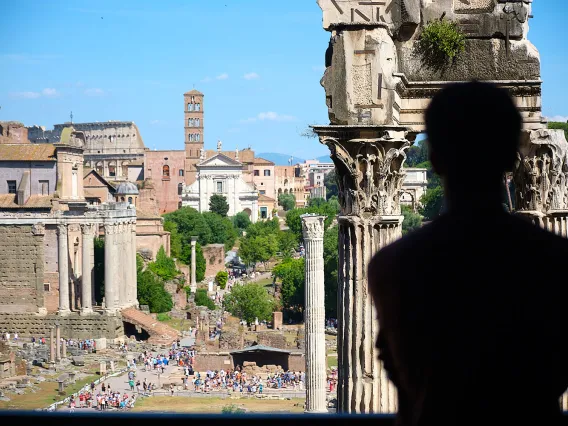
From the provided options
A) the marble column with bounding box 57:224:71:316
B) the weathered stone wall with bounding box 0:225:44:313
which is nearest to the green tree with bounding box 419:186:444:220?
the marble column with bounding box 57:224:71:316

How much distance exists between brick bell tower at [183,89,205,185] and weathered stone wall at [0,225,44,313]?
60448 millimetres

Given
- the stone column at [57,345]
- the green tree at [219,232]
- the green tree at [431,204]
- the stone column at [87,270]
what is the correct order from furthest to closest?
1. the green tree at [219,232]
2. the green tree at [431,204]
3. the stone column at [87,270]
4. the stone column at [57,345]

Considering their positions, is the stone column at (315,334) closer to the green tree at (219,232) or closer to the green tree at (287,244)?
the green tree at (287,244)

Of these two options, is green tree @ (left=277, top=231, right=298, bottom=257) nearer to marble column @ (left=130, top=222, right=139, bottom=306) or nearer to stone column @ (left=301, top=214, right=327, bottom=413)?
marble column @ (left=130, top=222, right=139, bottom=306)

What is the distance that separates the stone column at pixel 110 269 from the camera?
50531mm

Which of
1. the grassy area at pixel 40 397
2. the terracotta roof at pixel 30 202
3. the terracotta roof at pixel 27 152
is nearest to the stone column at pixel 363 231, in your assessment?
the grassy area at pixel 40 397

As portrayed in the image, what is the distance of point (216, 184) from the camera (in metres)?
106

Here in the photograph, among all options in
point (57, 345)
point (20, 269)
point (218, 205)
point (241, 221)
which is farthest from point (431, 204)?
point (218, 205)

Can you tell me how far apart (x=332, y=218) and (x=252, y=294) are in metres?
29.5

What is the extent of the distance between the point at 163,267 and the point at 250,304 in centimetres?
1315

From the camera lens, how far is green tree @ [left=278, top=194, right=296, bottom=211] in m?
125

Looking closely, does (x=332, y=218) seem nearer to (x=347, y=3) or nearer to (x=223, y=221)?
(x=223, y=221)

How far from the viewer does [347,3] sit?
6555 mm

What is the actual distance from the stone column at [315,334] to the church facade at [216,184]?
289 ft
